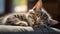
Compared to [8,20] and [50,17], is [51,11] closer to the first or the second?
[50,17]

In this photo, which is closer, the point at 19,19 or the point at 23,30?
the point at 23,30

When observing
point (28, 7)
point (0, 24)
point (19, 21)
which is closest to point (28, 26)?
point (19, 21)

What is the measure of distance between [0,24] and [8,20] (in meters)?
0.12

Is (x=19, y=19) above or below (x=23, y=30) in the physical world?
above

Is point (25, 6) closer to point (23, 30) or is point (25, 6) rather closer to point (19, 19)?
point (19, 19)

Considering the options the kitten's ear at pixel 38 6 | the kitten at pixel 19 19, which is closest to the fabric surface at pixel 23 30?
A: the kitten at pixel 19 19

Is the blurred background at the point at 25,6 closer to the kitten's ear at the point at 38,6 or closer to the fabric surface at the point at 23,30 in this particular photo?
the kitten's ear at the point at 38,6

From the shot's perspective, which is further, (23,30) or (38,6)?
(38,6)

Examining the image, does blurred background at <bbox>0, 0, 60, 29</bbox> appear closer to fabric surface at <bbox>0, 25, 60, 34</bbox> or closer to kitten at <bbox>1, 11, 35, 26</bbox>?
kitten at <bbox>1, 11, 35, 26</bbox>

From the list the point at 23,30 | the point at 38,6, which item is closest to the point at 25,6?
the point at 38,6

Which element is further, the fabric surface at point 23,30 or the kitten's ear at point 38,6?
the kitten's ear at point 38,6

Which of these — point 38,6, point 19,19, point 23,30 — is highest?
point 38,6

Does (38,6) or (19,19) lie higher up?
(38,6)

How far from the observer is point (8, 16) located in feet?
5.61
